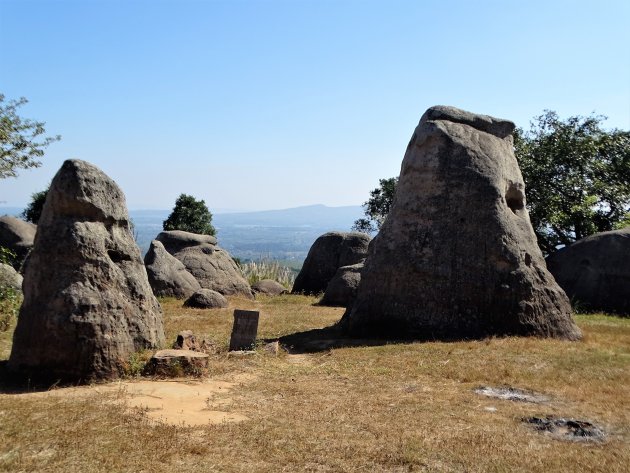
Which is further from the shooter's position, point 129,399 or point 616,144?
point 616,144

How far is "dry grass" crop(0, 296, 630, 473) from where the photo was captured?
5746mm

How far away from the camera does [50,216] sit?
9234 millimetres

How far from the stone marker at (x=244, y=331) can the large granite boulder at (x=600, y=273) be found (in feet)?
36.1

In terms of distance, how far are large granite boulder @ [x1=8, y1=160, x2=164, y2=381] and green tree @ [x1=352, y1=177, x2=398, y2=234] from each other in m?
24.4

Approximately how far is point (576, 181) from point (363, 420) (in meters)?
19.9

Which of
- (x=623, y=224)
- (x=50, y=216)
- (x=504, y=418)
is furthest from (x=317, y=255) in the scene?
(x=504, y=418)

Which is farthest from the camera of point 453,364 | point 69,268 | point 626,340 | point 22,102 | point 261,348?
point 22,102

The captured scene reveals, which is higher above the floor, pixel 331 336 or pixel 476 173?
pixel 476 173

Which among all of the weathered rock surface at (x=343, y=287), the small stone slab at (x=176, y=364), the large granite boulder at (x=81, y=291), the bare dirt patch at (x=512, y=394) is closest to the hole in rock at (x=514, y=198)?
the weathered rock surface at (x=343, y=287)

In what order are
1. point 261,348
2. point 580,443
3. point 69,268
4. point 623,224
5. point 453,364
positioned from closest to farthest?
point 580,443
point 69,268
point 453,364
point 261,348
point 623,224

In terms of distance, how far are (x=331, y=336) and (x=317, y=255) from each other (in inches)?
437

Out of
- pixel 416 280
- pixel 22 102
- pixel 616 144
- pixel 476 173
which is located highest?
pixel 616 144

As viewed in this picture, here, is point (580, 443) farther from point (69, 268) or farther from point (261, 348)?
point (69, 268)

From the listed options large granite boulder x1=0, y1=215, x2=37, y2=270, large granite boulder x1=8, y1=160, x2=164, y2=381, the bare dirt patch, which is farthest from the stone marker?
large granite boulder x1=0, y1=215, x2=37, y2=270
